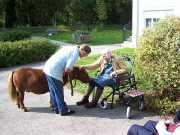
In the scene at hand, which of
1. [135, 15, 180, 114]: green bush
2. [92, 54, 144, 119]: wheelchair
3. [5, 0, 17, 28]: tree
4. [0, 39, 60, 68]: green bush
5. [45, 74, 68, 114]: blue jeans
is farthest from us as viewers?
[5, 0, 17, 28]: tree

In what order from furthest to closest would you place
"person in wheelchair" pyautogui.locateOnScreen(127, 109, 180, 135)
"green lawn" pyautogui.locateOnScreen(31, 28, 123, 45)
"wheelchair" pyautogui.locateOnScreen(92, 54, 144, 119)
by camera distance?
"green lawn" pyautogui.locateOnScreen(31, 28, 123, 45) → "wheelchair" pyautogui.locateOnScreen(92, 54, 144, 119) → "person in wheelchair" pyautogui.locateOnScreen(127, 109, 180, 135)

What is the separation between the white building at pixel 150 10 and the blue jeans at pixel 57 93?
8.21 m

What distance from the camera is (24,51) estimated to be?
12.0 metres

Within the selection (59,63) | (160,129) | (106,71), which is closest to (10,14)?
(106,71)

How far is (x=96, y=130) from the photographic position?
4957 millimetres

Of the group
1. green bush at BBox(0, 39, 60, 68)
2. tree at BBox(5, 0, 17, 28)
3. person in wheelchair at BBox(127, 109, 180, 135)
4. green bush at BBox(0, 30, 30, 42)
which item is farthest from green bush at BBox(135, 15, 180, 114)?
tree at BBox(5, 0, 17, 28)

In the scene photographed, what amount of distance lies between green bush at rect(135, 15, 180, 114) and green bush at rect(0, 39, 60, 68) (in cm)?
703

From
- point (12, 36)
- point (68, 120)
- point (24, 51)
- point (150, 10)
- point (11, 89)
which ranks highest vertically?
point (150, 10)

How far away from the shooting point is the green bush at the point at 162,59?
5.46 m

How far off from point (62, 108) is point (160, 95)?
2350 millimetres

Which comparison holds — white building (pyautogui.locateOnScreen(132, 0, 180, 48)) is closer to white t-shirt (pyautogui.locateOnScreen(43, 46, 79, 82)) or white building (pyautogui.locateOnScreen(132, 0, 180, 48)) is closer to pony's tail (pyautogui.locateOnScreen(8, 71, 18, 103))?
white t-shirt (pyautogui.locateOnScreen(43, 46, 79, 82))

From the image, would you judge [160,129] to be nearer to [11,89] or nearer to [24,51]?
[11,89]

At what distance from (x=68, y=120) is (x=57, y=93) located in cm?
62

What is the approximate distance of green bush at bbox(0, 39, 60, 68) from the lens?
451 inches
